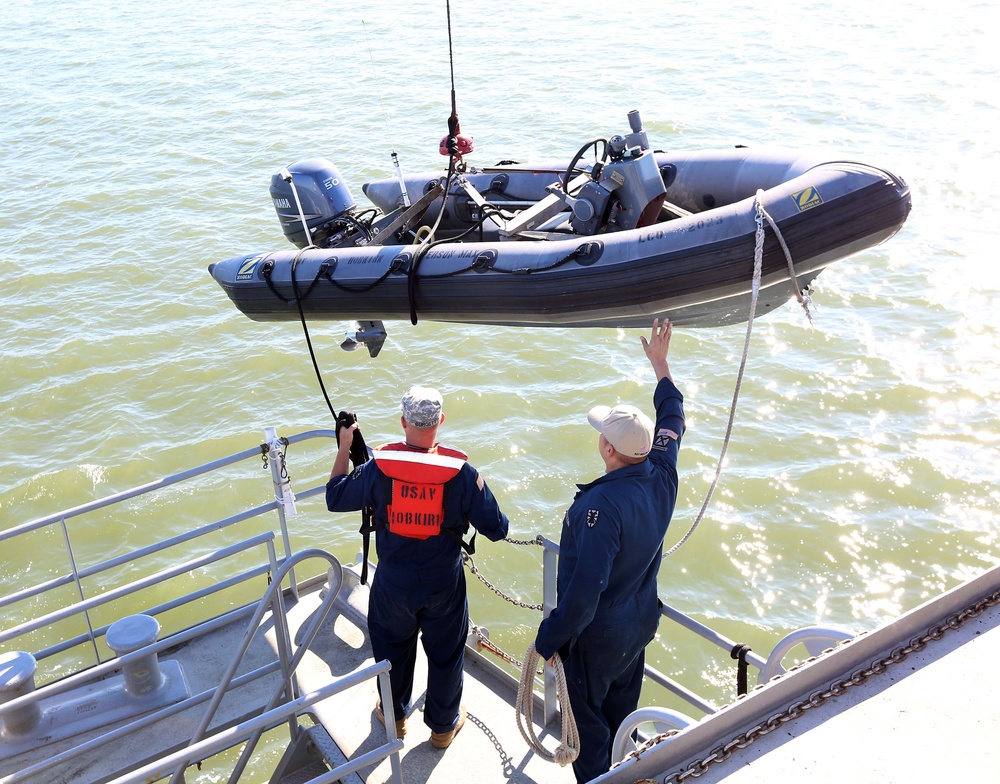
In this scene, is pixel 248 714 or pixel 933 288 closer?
pixel 248 714

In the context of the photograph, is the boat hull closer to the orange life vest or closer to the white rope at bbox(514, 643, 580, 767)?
the orange life vest

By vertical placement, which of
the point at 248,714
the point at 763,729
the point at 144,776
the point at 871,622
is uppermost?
the point at 763,729

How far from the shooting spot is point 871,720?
2.26 metres

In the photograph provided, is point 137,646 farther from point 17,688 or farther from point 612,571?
point 612,571

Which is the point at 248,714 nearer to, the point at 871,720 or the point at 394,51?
the point at 871,720

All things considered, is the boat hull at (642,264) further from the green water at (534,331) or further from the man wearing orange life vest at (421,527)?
the man wearing orange life vest at (421,527)

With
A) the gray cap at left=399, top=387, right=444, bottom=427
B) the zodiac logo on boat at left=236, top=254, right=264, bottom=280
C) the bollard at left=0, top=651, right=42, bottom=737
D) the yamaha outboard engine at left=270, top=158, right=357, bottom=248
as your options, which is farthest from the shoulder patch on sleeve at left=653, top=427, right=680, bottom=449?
the yamaha outboard engine at left=270, top=158, right=357, bottom=248

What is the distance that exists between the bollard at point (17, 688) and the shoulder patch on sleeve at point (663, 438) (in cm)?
242

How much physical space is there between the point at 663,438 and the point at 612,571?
51 cm

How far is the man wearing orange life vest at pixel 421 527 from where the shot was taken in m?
3.24

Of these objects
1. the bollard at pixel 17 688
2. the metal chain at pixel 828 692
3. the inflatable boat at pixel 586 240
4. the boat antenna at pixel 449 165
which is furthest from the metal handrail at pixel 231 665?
the inflatable boat at pixel 586 240

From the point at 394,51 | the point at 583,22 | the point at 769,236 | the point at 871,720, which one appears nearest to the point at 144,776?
the point at 871,720

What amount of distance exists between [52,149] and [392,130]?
5.30 meters

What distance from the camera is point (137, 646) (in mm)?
3650
